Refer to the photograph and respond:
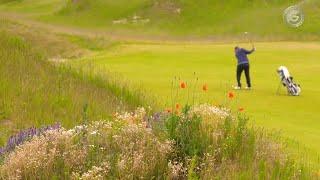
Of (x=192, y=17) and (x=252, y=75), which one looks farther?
(x=192, y=17)

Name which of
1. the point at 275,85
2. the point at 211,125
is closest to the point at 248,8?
the point at 275,85

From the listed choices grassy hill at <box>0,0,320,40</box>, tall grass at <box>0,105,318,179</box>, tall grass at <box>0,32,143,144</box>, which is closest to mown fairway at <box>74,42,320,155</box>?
tall grass at <box>0,32,143,144</box>

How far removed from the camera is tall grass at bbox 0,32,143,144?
34.4ft

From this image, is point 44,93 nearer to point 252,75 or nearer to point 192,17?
point 252,75

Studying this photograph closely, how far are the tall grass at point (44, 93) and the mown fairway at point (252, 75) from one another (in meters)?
1.50

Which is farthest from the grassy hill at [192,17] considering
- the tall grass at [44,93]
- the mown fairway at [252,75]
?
the tall grass at [44,93]

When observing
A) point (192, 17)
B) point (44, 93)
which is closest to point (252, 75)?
point (44, 93)

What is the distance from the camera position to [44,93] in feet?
38.2

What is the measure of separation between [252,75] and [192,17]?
3991 cm

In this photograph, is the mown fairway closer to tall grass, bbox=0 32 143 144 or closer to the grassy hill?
tall grass, bbox=0 32 143 144

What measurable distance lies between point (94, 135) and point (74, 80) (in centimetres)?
621

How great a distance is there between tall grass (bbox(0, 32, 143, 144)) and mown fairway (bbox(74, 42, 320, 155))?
1497 mm

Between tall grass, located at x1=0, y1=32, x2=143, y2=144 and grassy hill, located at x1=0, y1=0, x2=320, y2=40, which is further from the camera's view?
grassy hill, located at x1=0, y1=0, x2=320, y2=40

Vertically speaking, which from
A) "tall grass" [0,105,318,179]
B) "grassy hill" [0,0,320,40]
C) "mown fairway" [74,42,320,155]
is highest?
"grassy hill" [0,0,320,40]
